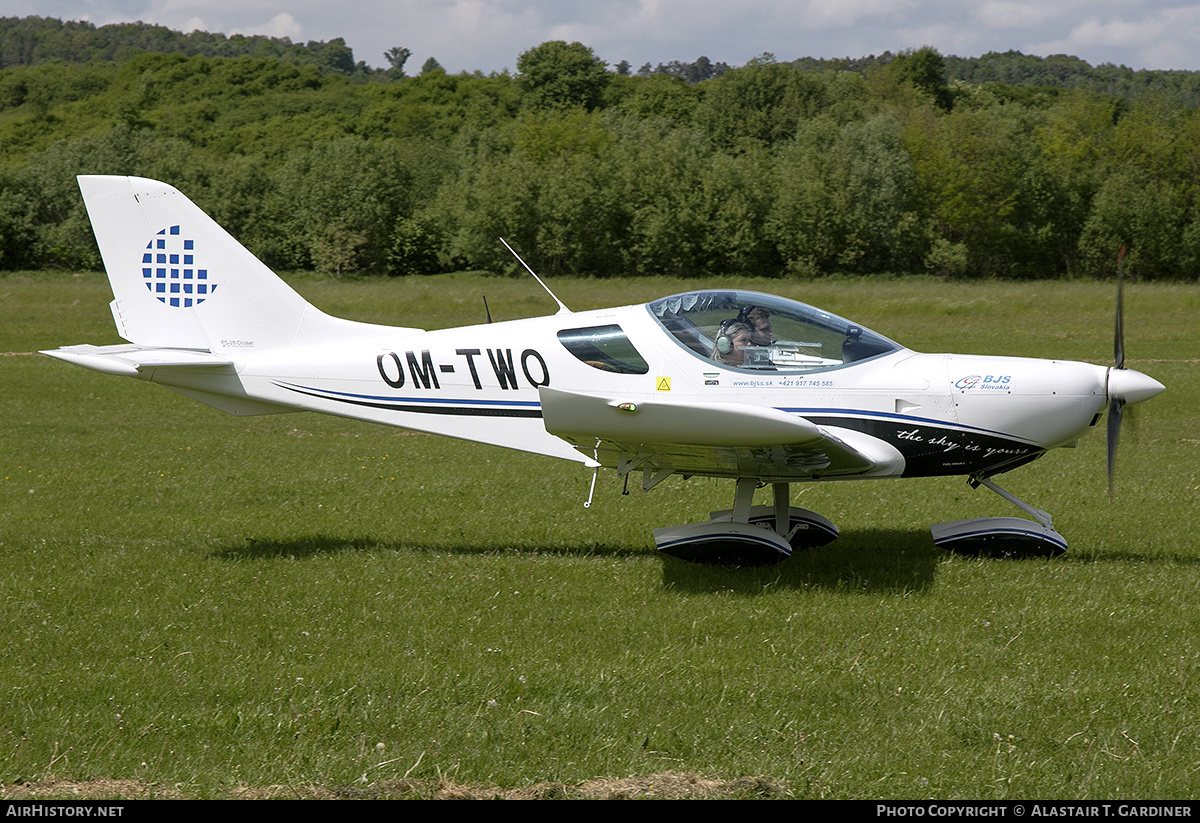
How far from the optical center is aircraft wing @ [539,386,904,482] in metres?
6.29

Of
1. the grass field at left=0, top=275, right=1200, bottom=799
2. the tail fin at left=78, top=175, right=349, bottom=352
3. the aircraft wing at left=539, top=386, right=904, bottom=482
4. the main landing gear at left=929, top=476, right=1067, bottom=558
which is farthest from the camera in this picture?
the tail fin at left=78, top=175, right=349, bottom=352

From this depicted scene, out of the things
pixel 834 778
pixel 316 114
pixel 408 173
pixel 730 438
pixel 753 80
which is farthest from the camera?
pixel 316 114

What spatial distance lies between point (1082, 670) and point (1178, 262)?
59770 mm

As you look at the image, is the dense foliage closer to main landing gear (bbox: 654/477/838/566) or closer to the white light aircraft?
the white light aircraft

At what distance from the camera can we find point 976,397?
7.33m

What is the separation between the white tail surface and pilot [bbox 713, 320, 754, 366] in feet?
10.8

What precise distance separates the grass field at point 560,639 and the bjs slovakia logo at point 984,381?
4.70 ft

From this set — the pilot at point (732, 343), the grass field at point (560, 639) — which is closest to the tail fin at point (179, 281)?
the grass field at point (560, 639)

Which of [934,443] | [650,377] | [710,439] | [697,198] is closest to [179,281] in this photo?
[650,377]

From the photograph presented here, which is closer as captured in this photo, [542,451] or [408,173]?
[542,451]

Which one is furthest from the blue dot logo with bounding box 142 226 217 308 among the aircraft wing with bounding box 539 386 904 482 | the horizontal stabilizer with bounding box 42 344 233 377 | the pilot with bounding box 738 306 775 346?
the pilot with bounding box 738 306 775 346

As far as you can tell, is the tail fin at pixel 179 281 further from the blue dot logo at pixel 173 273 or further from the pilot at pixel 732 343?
the pilot at pixel 732 343

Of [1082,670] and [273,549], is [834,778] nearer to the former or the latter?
[1082,670]

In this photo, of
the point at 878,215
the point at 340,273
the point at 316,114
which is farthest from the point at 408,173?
the point at 316,114
